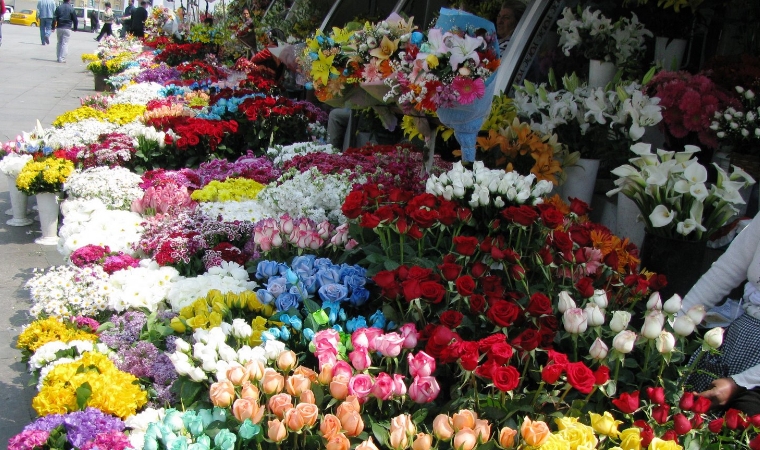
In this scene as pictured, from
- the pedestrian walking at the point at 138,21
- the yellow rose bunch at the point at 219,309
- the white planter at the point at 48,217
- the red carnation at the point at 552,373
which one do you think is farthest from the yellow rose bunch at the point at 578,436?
the pedestrian walking at the point at 138,21

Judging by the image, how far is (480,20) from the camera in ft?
9.27

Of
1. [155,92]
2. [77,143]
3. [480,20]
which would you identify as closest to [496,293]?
[480,20]

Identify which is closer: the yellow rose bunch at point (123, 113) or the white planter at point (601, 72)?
the white planter at point (601, 72)

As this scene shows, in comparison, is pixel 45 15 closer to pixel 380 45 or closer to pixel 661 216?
pixel 380 45

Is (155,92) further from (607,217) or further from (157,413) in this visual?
(157,413)

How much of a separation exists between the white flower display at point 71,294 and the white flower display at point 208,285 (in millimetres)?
375

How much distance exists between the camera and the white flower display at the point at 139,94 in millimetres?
7477

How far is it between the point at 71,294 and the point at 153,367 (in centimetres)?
85

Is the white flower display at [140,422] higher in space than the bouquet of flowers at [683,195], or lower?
lower

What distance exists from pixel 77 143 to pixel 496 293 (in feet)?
15.6

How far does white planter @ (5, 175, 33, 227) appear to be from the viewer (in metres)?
5.39

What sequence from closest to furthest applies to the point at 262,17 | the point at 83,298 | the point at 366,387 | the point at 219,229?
the point at 366,387, the point at 83,298, the point at 219,229, the point at 262,17

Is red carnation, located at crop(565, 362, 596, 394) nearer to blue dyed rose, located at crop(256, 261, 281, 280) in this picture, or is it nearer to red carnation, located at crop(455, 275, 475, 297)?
red carnation, located at crop(455, 275, 475, 297)

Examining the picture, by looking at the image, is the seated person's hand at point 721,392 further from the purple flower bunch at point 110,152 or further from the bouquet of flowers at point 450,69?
the purple flower bunch at point 110,152
